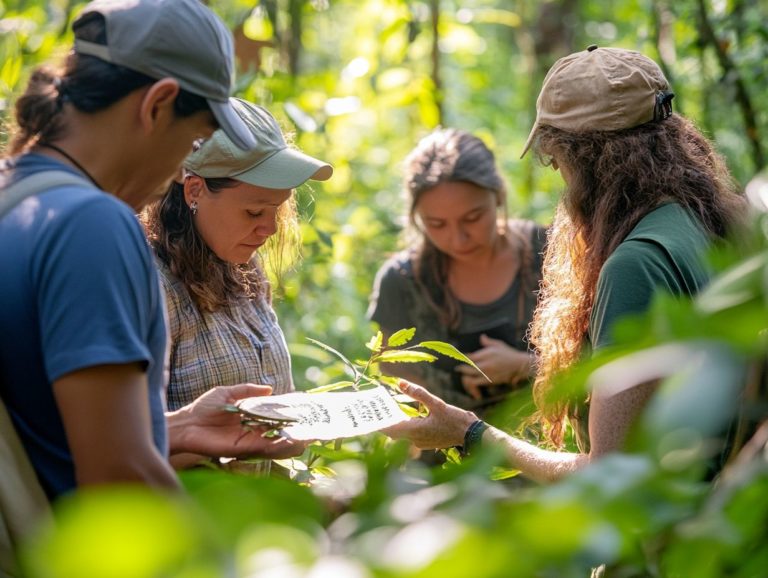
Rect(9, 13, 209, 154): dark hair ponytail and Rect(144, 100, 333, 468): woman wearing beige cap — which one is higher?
Rect(9, 13, 209, 154): dark hair ponytail

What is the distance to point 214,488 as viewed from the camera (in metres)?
0.83

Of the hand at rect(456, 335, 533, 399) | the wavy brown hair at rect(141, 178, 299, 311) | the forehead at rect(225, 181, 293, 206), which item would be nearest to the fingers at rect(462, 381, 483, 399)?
the hand at rect(456, 335, 533, 399)

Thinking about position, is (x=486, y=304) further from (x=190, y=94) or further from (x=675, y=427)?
(x=675, y=427)

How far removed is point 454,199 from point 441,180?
0.09 meters

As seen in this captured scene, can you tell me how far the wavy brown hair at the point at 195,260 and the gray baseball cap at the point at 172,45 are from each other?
0.90m

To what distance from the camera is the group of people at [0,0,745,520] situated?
1.37m

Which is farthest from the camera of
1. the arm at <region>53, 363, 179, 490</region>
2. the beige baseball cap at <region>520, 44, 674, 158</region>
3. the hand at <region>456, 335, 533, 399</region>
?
the hand at <region>456, 335, 533, 399</region>

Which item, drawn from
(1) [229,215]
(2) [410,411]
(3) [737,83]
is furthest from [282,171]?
(3) [737,83]

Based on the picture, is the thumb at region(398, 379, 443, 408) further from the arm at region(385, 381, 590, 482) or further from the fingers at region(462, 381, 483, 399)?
the fingers at region(462, 381, 483, 399)

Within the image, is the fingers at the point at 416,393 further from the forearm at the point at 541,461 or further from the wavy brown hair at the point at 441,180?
the wavy brown hair at the point at 441,180

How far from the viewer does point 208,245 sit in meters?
2.66

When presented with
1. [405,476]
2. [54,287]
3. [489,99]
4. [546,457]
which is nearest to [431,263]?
[546,457]

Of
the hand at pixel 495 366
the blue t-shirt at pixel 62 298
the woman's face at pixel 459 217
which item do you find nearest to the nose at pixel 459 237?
the woman's face at pixel 459 217

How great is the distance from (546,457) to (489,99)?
8122 millimetres
